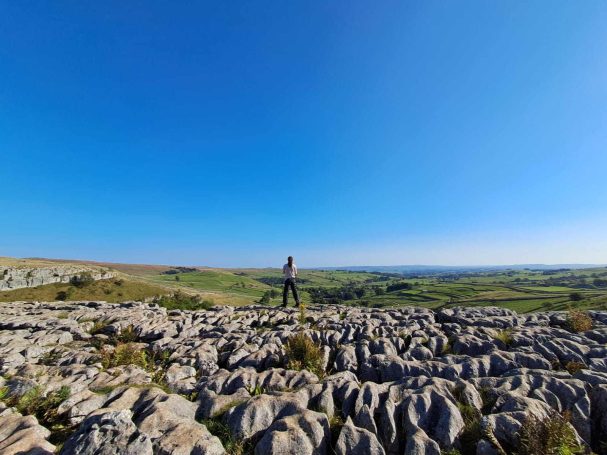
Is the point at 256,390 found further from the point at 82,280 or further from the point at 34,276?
the point at 34,276

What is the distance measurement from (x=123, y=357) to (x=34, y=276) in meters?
113

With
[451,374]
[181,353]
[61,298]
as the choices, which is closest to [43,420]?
[181,353]

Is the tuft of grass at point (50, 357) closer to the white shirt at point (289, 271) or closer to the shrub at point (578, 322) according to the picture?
the white shirt at point (289, 271)

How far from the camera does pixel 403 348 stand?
716 inches

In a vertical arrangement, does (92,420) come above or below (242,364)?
above

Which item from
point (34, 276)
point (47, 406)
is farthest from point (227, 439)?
point (34, 276)

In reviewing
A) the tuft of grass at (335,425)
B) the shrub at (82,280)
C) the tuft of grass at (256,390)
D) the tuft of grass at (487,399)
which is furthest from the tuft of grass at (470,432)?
the shrub at (82,280)

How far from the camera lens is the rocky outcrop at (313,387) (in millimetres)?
8531

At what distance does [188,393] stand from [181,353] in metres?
5.88

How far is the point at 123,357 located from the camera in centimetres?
1722

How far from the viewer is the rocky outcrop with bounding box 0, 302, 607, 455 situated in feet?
28.0

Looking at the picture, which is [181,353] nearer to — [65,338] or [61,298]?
[65,338]

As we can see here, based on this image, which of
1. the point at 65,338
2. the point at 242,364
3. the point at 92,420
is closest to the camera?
the point at 92,420

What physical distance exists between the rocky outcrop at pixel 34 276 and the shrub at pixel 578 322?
126m
